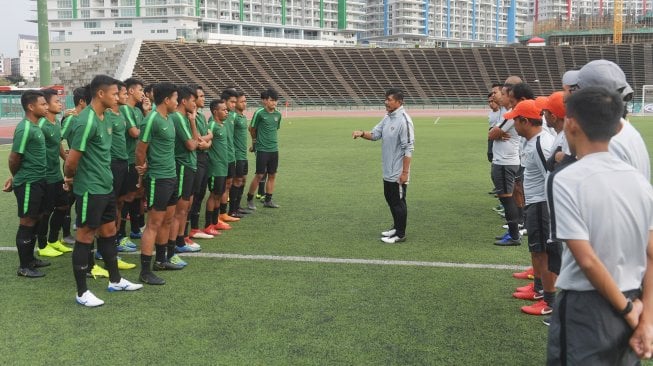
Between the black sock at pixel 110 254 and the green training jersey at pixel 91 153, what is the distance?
0.49m

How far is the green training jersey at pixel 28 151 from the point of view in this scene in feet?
20.8

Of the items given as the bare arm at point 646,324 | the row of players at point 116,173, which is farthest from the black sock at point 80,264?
the bare arm at point 646,324

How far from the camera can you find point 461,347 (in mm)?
4434

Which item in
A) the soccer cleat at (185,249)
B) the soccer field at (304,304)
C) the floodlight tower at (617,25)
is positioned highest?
the floodlight tower at (617,25)

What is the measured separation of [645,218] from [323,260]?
470 cm

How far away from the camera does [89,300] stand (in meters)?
5.41

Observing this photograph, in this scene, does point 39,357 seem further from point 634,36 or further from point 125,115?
point 634,36

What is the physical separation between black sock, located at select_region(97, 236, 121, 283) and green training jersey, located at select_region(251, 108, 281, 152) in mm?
4872

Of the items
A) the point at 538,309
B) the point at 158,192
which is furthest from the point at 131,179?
the point at 538,309

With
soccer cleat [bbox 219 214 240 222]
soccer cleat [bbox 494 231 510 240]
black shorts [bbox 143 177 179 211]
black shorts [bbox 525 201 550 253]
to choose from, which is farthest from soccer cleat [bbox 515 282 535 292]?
soccer cleat [bbox 219 214 240 222]

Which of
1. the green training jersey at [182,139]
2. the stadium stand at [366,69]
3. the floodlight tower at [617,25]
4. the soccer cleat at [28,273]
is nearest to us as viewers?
the soccer cleat at [28,273]

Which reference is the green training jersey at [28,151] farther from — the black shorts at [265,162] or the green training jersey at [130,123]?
the black shorts at [265,162]

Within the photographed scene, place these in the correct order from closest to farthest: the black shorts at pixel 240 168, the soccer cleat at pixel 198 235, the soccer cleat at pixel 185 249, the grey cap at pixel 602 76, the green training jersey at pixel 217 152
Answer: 1. the grey cap at pixel 602 76
2. the soccer cleat at pixel 185 249
3. the soccer cleat at pixel 198 235
4. the green training jersey at pixel 217 152
5. the black shorts at pixel 240 168

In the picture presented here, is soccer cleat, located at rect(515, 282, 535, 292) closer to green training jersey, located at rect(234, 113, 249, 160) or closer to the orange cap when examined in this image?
the orange cap
